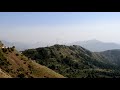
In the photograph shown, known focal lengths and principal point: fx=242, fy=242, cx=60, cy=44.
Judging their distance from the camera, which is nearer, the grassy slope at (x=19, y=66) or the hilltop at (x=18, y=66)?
the grassy slope at (x=19, y=66)

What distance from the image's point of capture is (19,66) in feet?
249

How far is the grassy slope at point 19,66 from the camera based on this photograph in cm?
7112

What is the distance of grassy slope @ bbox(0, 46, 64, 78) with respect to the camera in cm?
7112

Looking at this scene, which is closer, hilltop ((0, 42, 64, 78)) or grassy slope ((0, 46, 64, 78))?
grassy slope ((0, 46, 64, 78))

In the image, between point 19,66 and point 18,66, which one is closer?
point 18,66
